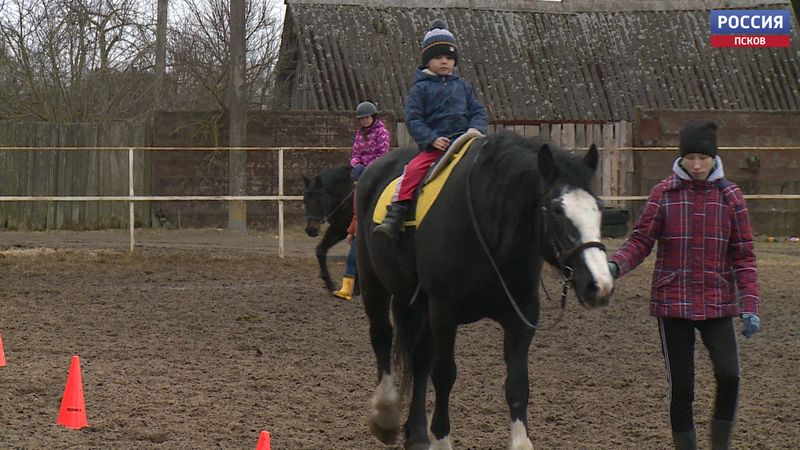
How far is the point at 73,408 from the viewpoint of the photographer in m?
5.59

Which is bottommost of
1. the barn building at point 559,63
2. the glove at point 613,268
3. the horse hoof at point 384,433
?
the horse hoof at point 384,433

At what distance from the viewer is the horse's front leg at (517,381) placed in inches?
185

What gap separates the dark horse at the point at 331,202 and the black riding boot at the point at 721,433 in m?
6.29

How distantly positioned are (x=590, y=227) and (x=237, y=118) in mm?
15077

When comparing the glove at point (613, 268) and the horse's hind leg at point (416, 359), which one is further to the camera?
the horse's hind leg at point (416, 359)

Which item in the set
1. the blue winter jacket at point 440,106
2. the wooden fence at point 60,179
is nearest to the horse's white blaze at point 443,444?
the blue winter jacket at point 440,106

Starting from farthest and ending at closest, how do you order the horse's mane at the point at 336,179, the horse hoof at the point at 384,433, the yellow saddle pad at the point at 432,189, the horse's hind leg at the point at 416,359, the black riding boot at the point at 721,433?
1. the horse's mane at the point at 336,179
2. the horse hoof at the point at 384,433
3. the horse's hind leg at the point at 416,359
4. the yellow saddle pad at the point at 432,189
5. the black riding boot at the point at 721,433

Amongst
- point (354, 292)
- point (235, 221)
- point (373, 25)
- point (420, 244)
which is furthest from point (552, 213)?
point (373, 25)

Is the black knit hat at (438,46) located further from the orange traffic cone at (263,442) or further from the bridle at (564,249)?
the orange traffic cone at (263,442)

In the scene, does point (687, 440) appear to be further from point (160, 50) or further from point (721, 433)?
point (160, 50)

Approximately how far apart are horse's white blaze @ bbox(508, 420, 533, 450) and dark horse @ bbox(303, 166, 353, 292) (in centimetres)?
617

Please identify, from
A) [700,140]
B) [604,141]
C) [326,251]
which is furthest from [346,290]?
→ [604,141]

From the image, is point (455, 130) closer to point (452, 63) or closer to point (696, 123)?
point (452, 63)

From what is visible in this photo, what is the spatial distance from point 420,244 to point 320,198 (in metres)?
6.28
